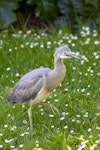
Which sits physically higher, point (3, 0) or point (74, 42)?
point (3, 0)

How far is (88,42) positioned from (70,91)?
142 centimetres

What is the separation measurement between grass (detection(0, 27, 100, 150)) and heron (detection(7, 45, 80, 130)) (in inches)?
8.7

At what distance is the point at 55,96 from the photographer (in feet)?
19.6

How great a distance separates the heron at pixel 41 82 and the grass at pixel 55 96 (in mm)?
221

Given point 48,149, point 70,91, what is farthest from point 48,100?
point 48,149

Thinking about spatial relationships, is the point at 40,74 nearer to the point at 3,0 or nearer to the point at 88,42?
the point at 88,42

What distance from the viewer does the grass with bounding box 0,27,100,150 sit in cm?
496

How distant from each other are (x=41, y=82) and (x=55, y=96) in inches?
30.7

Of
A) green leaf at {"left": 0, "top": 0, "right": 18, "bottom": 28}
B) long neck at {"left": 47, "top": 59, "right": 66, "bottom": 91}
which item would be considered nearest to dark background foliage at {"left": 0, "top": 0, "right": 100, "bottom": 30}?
green leaf at {"left": 0, "top": 0, "right": 18, "bottom": 28}

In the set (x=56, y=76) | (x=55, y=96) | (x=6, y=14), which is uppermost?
(x=56, y=76)

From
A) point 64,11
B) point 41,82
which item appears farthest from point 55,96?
point 64,11

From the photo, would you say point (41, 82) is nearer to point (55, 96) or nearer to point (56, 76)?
point (56, 76)

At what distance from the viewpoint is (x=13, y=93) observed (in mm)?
5449

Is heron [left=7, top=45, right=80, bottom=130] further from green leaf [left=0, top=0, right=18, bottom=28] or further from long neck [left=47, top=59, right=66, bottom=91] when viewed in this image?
green leaf [left=0, top=0, right=18, bottom=28]
